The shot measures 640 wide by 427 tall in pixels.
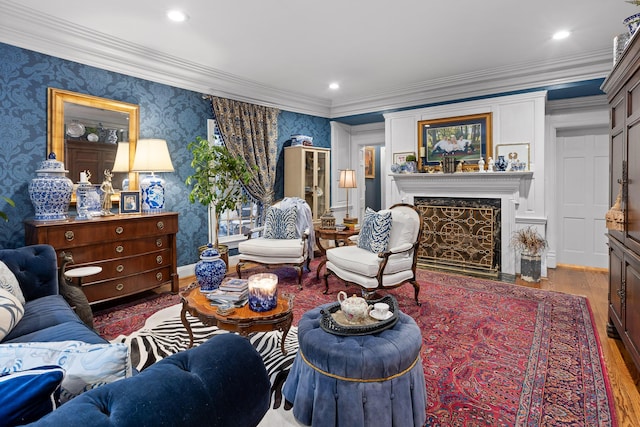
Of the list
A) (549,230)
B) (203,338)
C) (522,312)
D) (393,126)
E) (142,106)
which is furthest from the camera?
(393,126)

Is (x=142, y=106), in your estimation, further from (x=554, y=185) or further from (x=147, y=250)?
(x=554, y=185)

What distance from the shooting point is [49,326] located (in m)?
1.89

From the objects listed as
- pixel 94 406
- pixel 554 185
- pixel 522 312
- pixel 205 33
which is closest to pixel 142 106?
pixel 205 33

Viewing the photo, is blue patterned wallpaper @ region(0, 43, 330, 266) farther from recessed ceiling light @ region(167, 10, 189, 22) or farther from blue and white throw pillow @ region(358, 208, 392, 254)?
blue and white throw pillow @ region(358, 208, 392, 254)

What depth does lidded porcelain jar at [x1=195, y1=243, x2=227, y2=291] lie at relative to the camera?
8.32ft

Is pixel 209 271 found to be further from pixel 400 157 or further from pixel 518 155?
pixel 518 155

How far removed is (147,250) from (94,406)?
3.29 metres

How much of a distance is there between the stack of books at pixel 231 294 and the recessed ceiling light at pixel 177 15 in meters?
2.34

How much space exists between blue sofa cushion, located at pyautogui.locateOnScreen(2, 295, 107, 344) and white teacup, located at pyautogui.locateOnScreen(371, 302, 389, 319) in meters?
1.39

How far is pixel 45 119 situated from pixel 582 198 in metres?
6.64

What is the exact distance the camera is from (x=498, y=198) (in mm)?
4797

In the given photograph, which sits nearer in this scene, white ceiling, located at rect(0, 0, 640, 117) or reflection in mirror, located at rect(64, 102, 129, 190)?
white ceiling, located at rect(0, 0, 640, 117)

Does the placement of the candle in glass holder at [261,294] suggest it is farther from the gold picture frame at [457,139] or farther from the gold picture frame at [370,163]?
the gold picture frame at [370,163]

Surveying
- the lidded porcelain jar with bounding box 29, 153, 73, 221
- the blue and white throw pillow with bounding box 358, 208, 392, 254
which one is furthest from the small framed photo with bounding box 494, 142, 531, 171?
the lidded porcelain jar with bounding box 29, 153, 73, 221
